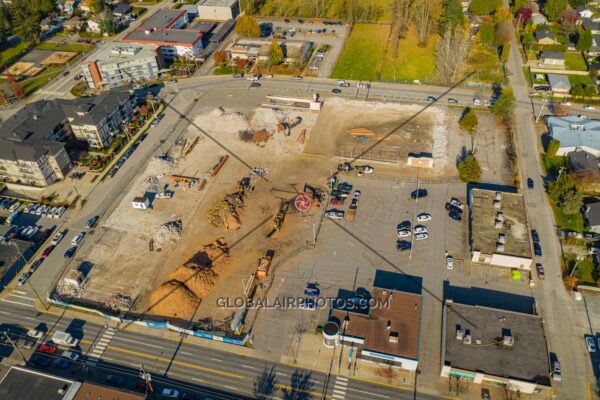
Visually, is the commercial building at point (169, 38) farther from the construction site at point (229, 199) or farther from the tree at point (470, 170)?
the tree at point (470, 170)

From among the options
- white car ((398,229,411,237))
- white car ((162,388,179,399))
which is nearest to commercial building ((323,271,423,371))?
white car ((398,229,411,237))

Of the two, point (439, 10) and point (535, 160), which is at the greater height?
point (439, 10)

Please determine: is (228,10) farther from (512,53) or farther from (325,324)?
(325,324)

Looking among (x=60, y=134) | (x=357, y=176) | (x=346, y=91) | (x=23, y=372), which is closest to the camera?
(x=23, y=372)

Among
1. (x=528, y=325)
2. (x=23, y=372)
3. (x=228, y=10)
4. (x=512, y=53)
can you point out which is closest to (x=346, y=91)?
(x=512, y=53)

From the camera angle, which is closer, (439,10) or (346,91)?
(346,91)

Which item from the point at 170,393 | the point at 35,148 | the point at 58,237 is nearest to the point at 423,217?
the point at 170,393

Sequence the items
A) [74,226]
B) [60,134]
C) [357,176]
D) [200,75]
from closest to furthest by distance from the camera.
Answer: [74,226], [357,176], [60,134], [200,75]

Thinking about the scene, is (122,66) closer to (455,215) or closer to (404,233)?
(404,233)
